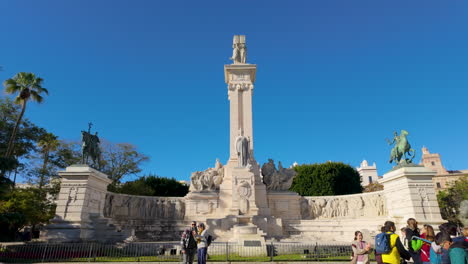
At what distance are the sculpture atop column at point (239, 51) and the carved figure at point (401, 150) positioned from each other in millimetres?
15297

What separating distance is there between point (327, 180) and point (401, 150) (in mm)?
19067

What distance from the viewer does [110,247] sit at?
1285 cm

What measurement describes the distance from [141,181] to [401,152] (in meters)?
24.1

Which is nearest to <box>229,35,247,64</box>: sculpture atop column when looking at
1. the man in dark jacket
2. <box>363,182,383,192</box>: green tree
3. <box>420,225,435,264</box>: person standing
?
<box>420,225,435,264</box>: person standing

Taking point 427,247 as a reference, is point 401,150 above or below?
above

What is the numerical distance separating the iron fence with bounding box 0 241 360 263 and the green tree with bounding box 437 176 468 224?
74.9 ft

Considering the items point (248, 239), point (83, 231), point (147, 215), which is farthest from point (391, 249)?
point (147, 215)

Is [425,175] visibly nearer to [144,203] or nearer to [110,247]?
[110,247]

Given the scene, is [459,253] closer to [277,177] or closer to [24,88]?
[277,177]

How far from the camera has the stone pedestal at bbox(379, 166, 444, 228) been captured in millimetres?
14812

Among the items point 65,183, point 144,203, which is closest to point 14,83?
point 65,183

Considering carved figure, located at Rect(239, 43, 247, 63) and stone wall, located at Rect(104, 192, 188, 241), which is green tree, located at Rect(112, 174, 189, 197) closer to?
stone wall, located at Rect(104, 192, 188, 241)

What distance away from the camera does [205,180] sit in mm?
22062

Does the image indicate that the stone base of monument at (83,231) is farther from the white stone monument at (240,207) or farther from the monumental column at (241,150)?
the monumental column at (241,150)
